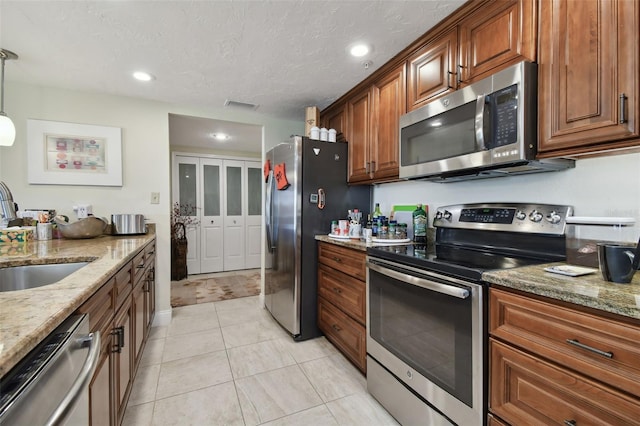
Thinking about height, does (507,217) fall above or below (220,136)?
below

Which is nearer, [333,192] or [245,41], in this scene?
[245,41]

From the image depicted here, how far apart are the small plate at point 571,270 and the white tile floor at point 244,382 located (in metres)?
1.11

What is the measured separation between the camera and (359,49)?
191 centimetres

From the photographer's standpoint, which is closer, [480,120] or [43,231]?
[480,120]

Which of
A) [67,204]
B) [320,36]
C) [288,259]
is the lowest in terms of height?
[288,259]

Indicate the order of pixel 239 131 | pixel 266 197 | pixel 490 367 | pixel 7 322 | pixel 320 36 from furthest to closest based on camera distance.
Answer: pixel 239 131
pixel 266 197
pixel 320 36
pixel 490 367
pixel 7 322

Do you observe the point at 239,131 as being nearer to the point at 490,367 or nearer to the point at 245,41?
the point at 245,41

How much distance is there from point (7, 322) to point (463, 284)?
4.42ft

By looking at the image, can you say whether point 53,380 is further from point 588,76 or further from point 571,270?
point 588,76

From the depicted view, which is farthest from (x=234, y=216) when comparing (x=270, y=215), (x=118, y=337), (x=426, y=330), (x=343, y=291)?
(x=426, y=330)

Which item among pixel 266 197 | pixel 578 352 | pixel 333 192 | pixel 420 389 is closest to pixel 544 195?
pixel 578 352

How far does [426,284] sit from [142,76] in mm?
2555

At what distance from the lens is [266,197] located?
296 centimetres

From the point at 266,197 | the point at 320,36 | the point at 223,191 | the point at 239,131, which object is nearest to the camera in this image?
the point at 320,36
